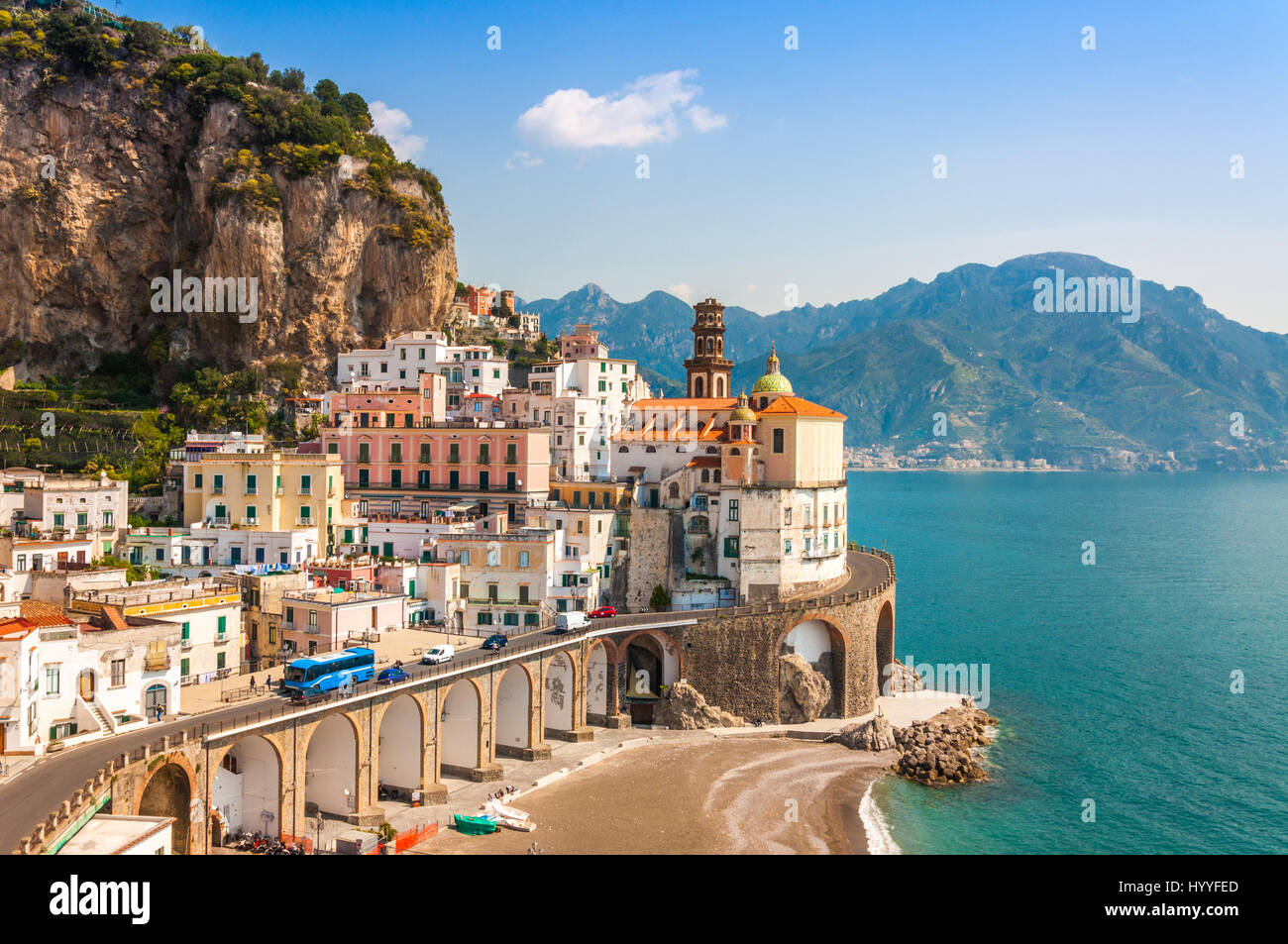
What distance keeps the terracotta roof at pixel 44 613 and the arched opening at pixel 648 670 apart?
28392 mm

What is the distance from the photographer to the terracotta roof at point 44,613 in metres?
38.4

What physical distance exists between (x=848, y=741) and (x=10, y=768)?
40670 mm

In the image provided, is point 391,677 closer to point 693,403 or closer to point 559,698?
point 559,698

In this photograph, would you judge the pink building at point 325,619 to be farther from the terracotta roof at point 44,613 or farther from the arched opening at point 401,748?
the terracotta roof at point 44,613

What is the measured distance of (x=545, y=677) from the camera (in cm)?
5456

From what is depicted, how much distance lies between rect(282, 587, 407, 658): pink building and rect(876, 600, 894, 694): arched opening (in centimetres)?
3402

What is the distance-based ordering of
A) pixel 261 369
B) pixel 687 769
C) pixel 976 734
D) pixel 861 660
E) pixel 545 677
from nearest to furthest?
pixel 687 769
pixel 545 677
pixel 976 734
pixel 861 660
pixel 261 369

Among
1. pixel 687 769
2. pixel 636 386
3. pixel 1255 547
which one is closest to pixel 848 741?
pixel 687 769

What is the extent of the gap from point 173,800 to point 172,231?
225 ft

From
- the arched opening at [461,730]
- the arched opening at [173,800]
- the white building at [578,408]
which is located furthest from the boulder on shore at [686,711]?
the arched opening at [173,800]

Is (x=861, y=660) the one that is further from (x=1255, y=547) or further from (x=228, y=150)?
(x=1255, y=547)

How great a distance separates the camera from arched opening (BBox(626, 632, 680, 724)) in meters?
59.0

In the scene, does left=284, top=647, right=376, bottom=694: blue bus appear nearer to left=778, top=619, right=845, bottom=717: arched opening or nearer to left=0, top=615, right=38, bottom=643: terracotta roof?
left=0, top=615, right=38, bottom=643: terracotta roof
